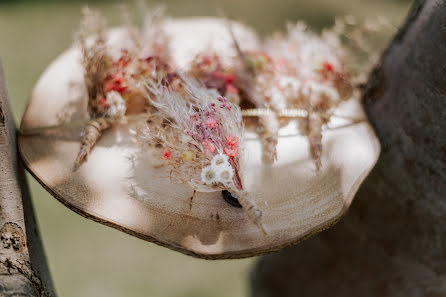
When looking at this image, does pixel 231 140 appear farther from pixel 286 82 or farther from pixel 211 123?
pixel 286 82

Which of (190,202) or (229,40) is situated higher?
(229,40)

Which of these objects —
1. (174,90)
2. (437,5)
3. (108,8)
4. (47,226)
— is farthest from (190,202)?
(108,8)

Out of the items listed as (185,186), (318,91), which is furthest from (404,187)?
(185,186)

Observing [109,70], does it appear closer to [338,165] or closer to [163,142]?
[163,142]

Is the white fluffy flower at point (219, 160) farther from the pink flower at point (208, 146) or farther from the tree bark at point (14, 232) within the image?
the tree bark at point (14, 232)

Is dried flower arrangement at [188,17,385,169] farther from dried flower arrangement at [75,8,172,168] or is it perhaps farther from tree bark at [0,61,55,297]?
tree bark at [0,61,55,297]

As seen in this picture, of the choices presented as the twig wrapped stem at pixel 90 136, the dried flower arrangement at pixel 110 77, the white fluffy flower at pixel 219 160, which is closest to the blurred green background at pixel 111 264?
the dried flower arrangement at pixel 110 77
